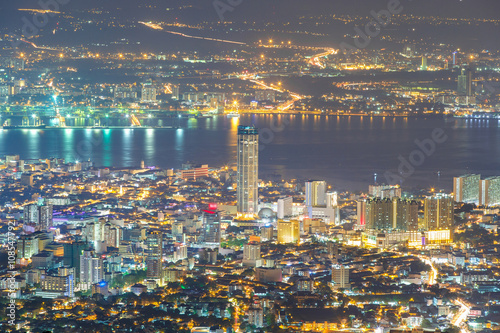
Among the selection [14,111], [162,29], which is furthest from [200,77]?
[14,111]

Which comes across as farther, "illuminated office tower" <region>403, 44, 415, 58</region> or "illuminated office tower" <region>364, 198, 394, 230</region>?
"illuminated office tower" <region>403, 44, 415, 58</region>

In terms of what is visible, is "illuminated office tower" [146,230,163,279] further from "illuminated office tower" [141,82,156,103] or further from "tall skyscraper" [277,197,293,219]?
"illuminated office tower" [141,82,156,103]

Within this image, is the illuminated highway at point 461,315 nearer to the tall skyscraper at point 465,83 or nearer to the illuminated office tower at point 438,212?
the illuminated office tower at point 438,212

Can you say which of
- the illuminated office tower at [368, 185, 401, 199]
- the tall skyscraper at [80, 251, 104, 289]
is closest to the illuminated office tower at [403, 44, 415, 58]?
the illuminated office tower at [368, 185, 401, 199]

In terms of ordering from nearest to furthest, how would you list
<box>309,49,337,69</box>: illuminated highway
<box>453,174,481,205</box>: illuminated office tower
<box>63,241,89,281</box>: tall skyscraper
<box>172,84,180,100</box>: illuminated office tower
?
<box>63,241,89,281</box>: tall skyscraper
<box>453,174,481,205</box>: illuminated office tower
<box>172,84,180,100</box>: illuminated office tower
<box>309,49,337,69</box>: illuminated highway

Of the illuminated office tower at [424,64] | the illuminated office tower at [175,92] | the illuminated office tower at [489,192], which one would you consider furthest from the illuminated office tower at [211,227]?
the illuminated office tower at [424,64]

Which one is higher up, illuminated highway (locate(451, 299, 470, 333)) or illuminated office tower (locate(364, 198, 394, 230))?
illuminated office tower (locate(364, 198, 394, 230))

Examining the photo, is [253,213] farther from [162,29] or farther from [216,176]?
[162,29]
